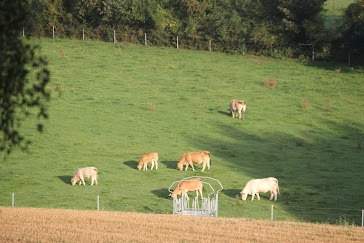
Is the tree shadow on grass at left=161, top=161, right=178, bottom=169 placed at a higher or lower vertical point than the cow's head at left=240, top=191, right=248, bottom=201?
higher

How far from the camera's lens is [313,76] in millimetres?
58688

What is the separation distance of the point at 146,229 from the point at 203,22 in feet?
175

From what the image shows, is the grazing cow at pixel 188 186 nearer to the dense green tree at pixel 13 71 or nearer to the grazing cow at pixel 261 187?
the grazing cow at pixel 261 187

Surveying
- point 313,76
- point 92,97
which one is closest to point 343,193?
point 92,97

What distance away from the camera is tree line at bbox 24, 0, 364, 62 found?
6406cm

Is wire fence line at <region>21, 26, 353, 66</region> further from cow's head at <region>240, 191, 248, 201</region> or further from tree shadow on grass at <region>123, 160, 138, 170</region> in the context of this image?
cow's head at <region>240, 191, 248, 201</region>

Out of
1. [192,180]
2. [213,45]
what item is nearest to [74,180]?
[192,180]

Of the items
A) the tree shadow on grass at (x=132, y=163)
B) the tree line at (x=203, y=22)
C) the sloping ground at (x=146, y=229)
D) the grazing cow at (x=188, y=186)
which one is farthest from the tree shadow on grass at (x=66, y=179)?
the tree line at (x=203, y=22)

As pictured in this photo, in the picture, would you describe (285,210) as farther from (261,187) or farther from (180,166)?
(180,166)

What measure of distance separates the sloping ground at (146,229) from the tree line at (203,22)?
46.3m

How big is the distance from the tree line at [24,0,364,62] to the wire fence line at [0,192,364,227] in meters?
40.4

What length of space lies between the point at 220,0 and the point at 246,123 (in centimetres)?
3245

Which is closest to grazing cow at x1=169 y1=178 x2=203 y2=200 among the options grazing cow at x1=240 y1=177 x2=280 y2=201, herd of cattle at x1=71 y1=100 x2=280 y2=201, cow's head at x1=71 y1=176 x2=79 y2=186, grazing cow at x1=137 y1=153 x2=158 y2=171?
herd of cattle at x1=71 y1=100 x2=280 y2=201

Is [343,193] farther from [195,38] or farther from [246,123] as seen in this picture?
[195,38]
